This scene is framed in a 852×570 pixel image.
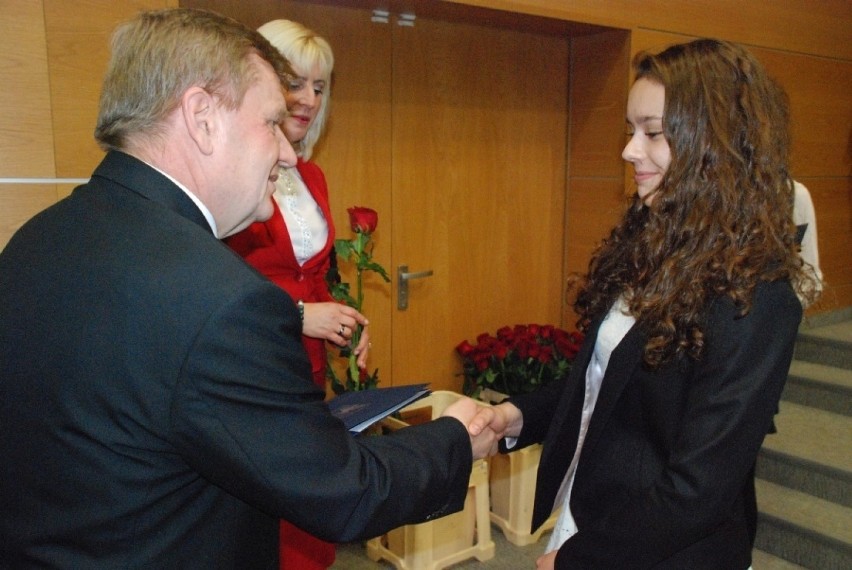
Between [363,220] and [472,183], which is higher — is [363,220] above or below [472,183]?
below

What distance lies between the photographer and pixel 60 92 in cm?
186

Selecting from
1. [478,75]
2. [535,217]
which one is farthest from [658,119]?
[535,217]

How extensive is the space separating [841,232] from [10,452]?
177 inches

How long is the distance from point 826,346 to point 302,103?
318 cm

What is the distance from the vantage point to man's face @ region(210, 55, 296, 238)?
101cm

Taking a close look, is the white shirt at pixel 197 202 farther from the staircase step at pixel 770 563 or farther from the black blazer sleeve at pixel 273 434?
the staircase step at pixel 770 563

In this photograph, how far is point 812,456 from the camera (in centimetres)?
317

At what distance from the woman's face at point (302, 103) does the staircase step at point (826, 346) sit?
3050mm

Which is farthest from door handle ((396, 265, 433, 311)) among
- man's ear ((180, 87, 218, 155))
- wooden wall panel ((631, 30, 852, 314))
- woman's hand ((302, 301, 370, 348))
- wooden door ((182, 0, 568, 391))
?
wooden wall panel ((631, 30, 852, 314))

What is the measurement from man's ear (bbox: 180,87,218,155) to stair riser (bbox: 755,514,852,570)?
9.60ft

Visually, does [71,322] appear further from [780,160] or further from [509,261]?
[509,261]

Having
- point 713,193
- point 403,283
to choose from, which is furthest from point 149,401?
point 403,283

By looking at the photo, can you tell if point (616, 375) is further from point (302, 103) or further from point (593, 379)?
point (302, 103)

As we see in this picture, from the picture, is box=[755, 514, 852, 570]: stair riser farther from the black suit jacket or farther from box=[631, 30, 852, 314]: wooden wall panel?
the black suit jacket
